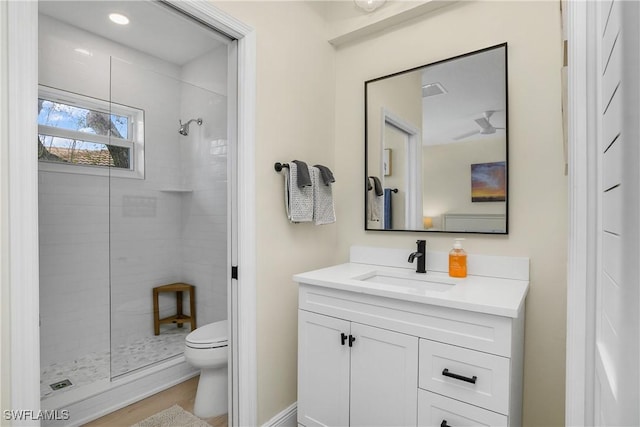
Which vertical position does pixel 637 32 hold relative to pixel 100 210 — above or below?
above

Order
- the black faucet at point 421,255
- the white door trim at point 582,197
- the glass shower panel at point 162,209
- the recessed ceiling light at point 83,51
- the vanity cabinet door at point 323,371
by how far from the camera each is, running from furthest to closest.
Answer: the glass shower panel at point 162,209 → the recessed ceiling light at point 83,51 → the black faucet at point 421,255 → the vanity cabinet door at point 323,371 → the white door trim at point 582,197

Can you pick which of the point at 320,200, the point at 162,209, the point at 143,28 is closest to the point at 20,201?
the point at 320,200

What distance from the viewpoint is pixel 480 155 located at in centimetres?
168

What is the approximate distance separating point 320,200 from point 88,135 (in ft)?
4.96

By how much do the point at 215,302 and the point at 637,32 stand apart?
2028 millimetres

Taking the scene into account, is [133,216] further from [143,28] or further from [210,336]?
[143,28]

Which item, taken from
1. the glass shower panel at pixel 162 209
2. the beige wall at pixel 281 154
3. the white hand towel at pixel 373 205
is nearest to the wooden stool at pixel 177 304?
the glass shower panel at pixel 162 209

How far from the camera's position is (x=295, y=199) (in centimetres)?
175

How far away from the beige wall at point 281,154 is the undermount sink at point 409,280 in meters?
A: 0.39

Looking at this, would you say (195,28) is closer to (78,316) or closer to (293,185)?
(293,185)

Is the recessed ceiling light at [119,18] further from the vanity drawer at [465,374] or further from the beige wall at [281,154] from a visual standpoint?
the vanity drawer at [465,374]

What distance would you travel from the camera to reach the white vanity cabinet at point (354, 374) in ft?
4.32

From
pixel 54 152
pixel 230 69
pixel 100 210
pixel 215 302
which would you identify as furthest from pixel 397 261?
pixel 54 152

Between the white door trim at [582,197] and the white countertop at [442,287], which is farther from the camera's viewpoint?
the white countertop at [442,287]
